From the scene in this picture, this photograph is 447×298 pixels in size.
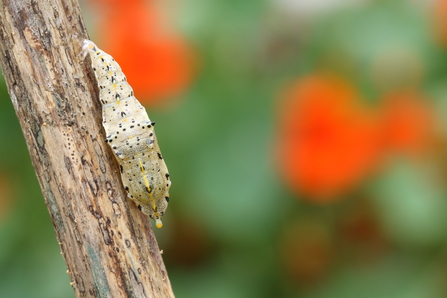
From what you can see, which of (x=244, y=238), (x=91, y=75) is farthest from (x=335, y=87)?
(x=91, y=75)

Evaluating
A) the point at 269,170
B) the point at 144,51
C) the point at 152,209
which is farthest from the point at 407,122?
the point at 152,209

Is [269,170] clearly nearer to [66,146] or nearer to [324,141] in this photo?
[324,141]

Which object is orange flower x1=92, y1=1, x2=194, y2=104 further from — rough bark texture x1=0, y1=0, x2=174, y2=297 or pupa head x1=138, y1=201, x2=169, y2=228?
rough bark texture x1=0, y1=0, x2=174, y2=297

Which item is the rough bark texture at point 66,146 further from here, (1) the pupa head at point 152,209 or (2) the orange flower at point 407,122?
(2) the orange flower at point 407,122

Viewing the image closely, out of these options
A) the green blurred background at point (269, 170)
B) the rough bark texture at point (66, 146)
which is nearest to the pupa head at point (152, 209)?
the rough bark texture at point (66, 146)

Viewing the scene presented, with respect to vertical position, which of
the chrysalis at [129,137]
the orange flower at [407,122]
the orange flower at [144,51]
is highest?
the orange flower at [144,51]

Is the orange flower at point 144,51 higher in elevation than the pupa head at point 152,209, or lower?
higher

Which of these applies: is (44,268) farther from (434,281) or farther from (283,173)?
(434,281)
